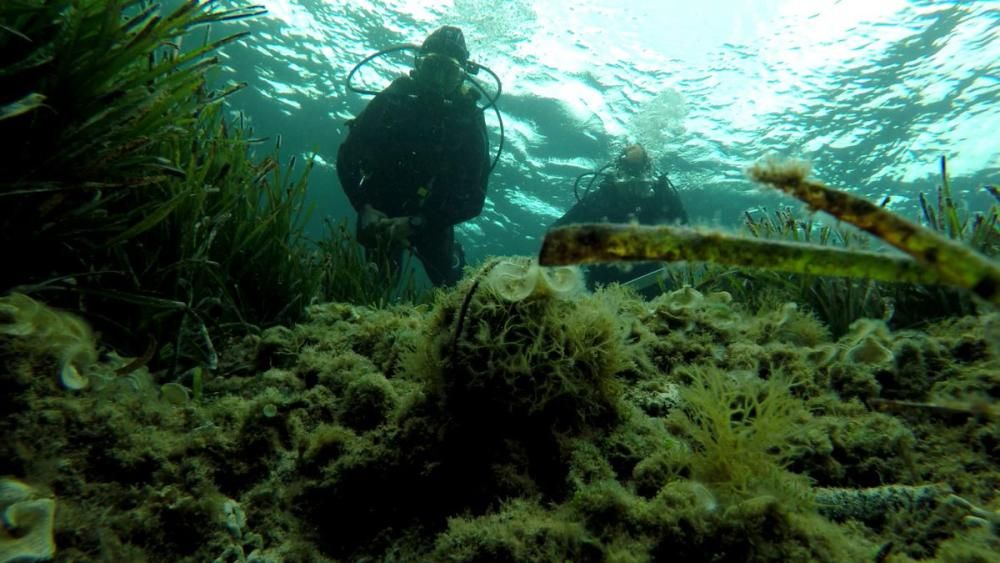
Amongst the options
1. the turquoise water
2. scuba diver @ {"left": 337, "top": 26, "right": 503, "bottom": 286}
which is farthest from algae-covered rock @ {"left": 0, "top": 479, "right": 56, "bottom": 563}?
the turquoise water

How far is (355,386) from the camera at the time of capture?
2.03 meters

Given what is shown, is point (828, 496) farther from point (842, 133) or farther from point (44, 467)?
point (842, 133)

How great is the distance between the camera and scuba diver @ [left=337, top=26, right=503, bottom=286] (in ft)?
26.8

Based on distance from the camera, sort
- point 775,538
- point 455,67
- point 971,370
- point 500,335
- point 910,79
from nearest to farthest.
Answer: point 775,538, point 500,335, point 971,370, point 455,67, point 910,79

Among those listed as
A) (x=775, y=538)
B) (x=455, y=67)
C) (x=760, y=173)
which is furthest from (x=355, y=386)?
(x=455, y=67)

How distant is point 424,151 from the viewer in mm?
8320

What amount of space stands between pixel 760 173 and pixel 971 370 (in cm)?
205

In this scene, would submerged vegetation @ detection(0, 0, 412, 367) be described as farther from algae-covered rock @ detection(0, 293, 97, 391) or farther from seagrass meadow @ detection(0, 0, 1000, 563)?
algae-covered rock @ detection(0, 293, 97, 391)

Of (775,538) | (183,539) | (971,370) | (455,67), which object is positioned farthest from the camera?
(455,67)

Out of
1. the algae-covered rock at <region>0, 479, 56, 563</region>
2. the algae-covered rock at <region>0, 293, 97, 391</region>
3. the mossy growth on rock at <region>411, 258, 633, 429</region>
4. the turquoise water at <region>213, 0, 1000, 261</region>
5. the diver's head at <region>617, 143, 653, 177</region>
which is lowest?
the algae-covered rock at <region>0, 479, 56, 563</region>

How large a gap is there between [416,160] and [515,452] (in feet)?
24.4

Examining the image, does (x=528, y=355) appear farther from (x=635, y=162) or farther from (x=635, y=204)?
(x=635, y=162)

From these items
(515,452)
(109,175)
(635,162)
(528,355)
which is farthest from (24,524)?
(635,162)

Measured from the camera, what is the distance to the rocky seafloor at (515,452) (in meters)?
1.25
